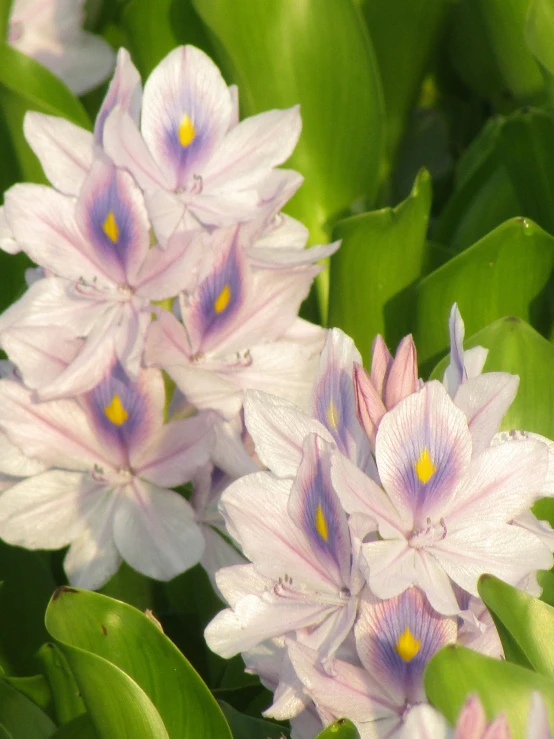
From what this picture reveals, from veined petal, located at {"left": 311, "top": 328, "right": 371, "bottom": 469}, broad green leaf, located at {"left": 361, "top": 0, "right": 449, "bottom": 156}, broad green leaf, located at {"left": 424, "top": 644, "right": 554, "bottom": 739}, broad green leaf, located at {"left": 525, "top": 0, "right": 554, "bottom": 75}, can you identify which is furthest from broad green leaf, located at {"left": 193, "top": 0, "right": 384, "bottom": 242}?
broad green leaf, located at {"left": 424, "top": 644, "right": 554, "bottom": 739}

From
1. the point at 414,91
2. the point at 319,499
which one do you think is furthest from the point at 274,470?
the point at 414,91

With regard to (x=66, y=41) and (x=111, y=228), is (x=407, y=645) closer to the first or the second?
(x=111, y=228)

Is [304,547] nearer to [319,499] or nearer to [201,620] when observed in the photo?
[319,499]

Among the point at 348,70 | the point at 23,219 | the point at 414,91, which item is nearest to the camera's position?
the point at 23,219

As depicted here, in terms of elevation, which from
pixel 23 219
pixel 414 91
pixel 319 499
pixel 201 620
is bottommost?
Result: pixel 201 620

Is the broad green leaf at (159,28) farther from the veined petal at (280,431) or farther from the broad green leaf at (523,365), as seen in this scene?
the veined petal at (280,431)

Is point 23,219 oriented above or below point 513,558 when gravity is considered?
above

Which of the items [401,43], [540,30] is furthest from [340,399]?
[401,43]
